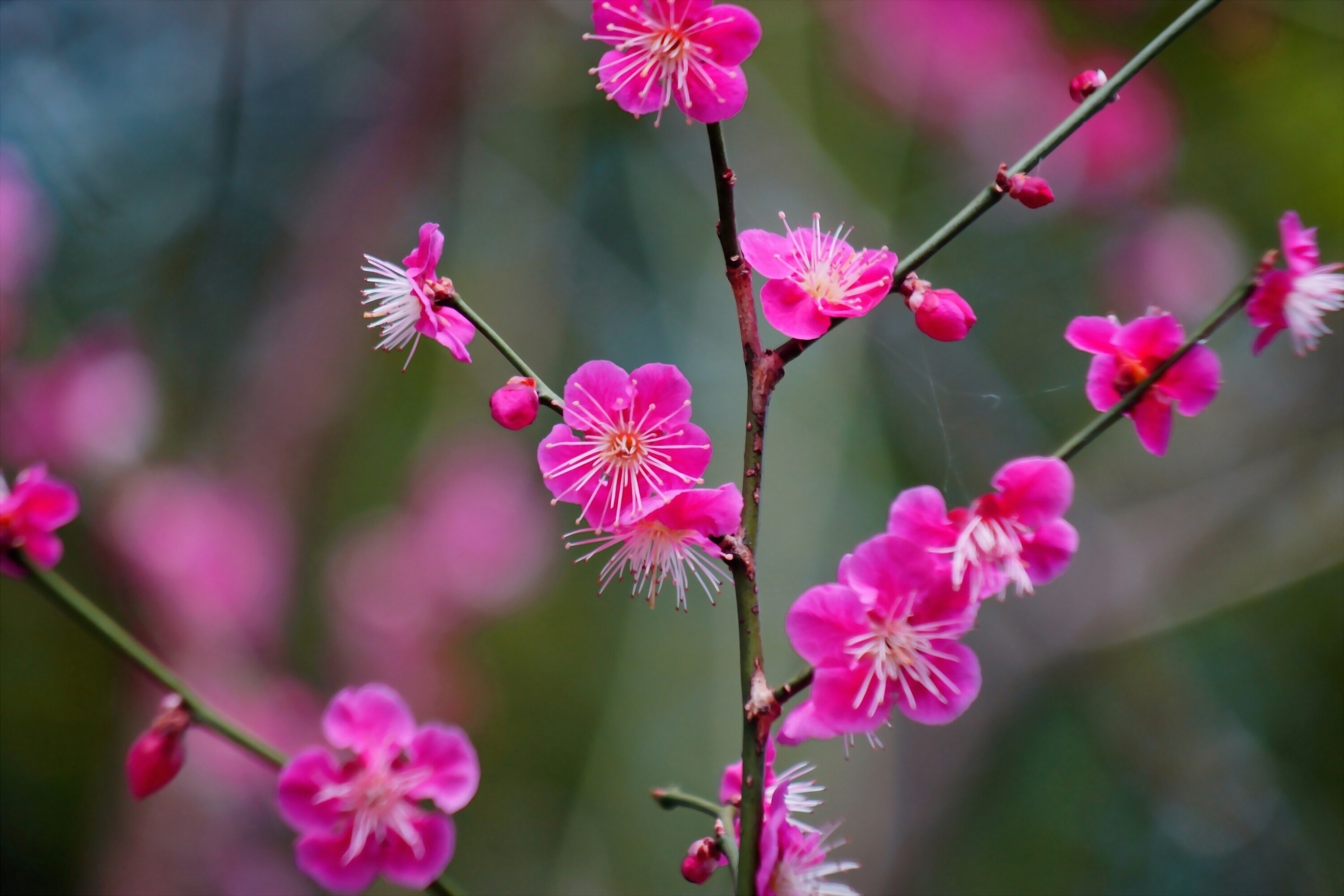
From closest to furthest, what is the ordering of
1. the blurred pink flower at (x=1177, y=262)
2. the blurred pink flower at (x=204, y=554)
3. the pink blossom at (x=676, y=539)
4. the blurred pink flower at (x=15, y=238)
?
the pink blossom at (x=676, y=539)
the blurred pink flower at (x=15, y=238)
the blurred pink flower at (x=204, y=554)
the blurred pink flower at (x=1177, y=262)

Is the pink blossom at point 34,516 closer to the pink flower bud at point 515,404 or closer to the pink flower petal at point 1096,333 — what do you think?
the pink flower bud at point 515,404

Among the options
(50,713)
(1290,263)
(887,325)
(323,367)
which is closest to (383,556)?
(323,367)

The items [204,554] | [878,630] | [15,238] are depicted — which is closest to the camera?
[878,630]

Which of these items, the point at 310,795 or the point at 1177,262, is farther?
the point at 1177,262

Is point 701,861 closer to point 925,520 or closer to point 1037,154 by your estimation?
A: point 925,520

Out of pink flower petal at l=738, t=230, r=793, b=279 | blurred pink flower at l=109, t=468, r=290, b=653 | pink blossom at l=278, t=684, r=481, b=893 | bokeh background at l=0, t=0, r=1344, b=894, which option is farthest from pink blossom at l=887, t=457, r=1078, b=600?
blurred pink flower at l=109, t=468, r=290, b=653

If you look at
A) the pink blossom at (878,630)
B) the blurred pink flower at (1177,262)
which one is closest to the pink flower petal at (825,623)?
the pink blossom at (878,630)

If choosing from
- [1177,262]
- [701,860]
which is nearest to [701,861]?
[701,860]
